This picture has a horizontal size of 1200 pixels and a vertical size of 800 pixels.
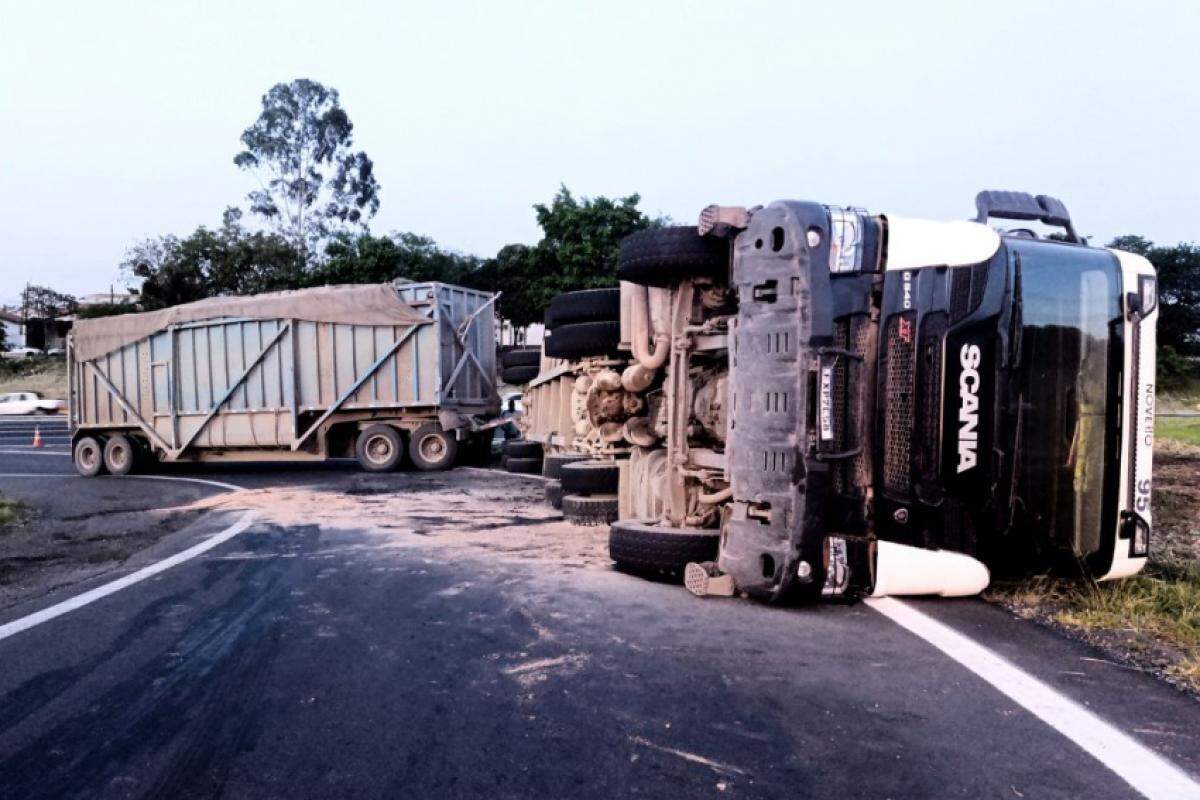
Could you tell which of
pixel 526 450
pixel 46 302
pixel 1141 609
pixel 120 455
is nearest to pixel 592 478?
pixel 1141 609

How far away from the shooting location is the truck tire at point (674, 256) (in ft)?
15.3

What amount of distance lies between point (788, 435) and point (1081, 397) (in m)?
1.39

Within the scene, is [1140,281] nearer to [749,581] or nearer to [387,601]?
[749,581]

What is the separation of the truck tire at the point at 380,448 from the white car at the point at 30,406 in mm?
29501

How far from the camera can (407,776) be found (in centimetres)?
235

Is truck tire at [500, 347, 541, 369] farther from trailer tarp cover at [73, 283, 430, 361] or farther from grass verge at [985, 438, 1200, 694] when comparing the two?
grass verge at [985, 438, 1200, 694]

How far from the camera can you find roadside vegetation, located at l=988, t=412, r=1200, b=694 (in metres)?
3.40

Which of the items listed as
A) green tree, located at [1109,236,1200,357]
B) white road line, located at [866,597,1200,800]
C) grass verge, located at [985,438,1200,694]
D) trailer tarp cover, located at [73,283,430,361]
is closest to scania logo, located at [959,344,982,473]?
white road line, located at [866,597,1200,800]

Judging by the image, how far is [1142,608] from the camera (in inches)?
158

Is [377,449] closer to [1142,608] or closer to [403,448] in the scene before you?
[403,448]

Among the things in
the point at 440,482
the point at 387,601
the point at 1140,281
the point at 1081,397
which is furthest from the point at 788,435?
the point at 440,482

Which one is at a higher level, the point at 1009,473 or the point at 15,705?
the point at 1009,473

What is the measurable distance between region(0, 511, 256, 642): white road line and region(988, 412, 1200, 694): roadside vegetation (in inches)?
192

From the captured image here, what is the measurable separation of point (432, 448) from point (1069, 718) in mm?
12414
